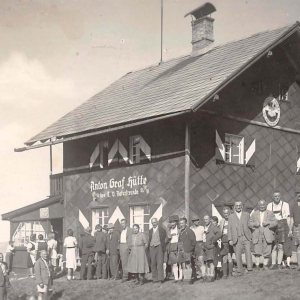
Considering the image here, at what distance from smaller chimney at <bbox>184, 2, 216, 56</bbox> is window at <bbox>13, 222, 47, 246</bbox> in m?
9.37

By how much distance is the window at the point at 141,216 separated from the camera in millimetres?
17750

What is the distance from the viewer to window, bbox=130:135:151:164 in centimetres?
1791

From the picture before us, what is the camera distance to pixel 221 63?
61.3ft

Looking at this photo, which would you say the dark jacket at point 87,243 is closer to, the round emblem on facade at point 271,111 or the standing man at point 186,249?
the standing man at point 186,249

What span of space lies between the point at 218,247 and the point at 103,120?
7.46 metres

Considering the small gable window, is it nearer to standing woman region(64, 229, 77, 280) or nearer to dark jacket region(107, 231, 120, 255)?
dark jacket region(107, 231, 120, 255)

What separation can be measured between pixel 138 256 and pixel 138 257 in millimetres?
26

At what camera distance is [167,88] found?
1900 centimetres

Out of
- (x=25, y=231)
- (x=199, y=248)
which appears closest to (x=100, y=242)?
(x=199, y=248)

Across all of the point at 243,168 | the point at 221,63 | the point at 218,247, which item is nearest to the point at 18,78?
the point at 221,63

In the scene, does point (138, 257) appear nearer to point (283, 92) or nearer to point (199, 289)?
point (199, 289)

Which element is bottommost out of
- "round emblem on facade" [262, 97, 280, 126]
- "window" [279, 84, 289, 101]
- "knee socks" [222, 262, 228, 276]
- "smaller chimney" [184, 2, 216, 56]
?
"knee socks" [222, 262, 228, 276]

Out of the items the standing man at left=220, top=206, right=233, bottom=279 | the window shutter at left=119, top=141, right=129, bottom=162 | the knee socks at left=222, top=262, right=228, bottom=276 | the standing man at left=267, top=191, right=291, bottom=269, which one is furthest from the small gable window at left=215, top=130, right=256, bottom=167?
the knee socks at left=222, top=262, right=228, bottom=276

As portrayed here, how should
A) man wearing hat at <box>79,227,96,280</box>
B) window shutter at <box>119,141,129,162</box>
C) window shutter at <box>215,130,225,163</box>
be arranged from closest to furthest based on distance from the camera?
man wearing hat at <box>79,227,96,280</box> < window shutter at <box>215,130,225,163</box> < window shutter at <box>119,141,129,162</box>
